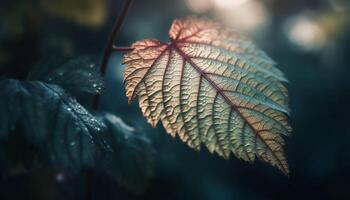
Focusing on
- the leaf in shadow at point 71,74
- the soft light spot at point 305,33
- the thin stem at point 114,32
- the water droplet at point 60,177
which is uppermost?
the soft light spot at point 305,33

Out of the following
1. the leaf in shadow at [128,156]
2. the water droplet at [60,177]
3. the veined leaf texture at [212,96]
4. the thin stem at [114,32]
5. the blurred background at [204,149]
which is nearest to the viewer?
the veined leaf texture at [212,96]

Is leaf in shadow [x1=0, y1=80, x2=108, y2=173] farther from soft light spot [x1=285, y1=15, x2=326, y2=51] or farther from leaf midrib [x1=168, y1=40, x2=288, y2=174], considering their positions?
soft light spot [x1=285, y1=15, x2=326, y2=51]

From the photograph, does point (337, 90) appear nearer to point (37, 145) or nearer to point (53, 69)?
point (53, 69)

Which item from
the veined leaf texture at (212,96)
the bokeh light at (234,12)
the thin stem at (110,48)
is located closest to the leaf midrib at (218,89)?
the veined leaf texture at (212,96)

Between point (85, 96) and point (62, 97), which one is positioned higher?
point (85, 96)

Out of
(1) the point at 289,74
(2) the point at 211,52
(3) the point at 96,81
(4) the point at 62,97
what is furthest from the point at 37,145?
(1) the point at 289,74

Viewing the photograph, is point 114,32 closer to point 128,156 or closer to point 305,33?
point 128,156

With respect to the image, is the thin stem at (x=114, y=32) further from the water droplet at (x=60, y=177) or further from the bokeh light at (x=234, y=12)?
the bokeh light at (x=234, y=12)

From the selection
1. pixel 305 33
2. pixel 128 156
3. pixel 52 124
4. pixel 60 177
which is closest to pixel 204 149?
pixel 60 177
